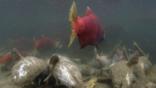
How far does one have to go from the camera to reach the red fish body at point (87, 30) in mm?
5064

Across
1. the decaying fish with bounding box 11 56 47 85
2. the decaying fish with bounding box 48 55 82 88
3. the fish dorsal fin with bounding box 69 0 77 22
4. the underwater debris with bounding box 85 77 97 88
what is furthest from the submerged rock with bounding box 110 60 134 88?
the decaying fish with bounding box 11 56 47 85

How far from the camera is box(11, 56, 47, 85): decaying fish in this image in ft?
12.5

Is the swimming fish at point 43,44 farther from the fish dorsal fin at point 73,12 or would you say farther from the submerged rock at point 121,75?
the submerged rock at point 121,75

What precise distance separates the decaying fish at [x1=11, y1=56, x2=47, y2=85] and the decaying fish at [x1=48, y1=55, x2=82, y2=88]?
0.15m

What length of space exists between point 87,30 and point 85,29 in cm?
5

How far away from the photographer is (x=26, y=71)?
12.5 feet

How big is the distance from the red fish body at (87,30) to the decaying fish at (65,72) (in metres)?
1.10

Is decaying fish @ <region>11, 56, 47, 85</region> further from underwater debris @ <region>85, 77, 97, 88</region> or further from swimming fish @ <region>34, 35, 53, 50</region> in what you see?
swimming fish @ <region>34, 35, 53, 50</region>

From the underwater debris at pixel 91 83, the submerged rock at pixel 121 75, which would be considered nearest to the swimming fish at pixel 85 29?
the underwater debris at pixel 91 83

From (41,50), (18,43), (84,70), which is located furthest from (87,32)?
(18,43)

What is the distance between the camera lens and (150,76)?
17.0ft

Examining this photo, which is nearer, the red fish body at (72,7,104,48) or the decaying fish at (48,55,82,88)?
the decaying fish at (48,55,82,88)

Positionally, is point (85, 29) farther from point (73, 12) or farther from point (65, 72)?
point (65, 72)

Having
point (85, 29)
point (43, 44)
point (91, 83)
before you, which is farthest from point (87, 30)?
point (43, 44)
